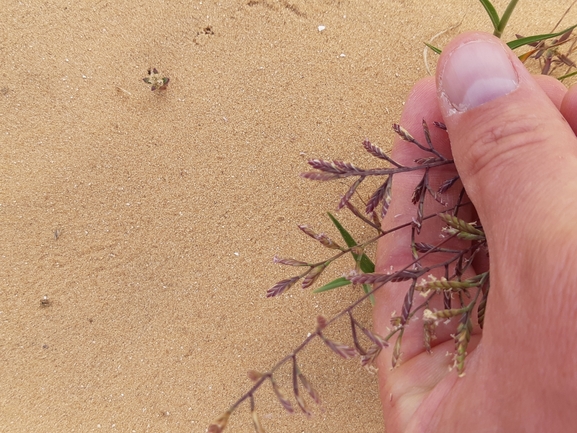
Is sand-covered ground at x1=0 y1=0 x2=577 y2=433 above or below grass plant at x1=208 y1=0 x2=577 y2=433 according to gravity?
below

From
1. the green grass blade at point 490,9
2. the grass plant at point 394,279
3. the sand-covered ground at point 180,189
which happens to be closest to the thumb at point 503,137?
the grass plant at point 394,279

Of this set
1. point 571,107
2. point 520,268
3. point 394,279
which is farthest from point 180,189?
point 571,107

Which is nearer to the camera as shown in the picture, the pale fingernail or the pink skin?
the pink skin

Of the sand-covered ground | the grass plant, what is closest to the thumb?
the grass plant

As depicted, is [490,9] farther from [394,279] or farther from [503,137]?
[394,279]

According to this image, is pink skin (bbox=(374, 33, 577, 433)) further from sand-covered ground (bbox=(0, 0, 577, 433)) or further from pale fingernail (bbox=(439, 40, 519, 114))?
sand-covered ground (bbox=(0, 0, 577, 433))

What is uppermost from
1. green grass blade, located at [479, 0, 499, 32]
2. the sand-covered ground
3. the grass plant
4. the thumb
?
green grass blade, located at [479, 0, 499, 32]

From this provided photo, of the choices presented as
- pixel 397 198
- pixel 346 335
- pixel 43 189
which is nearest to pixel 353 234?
pixel 397 198
